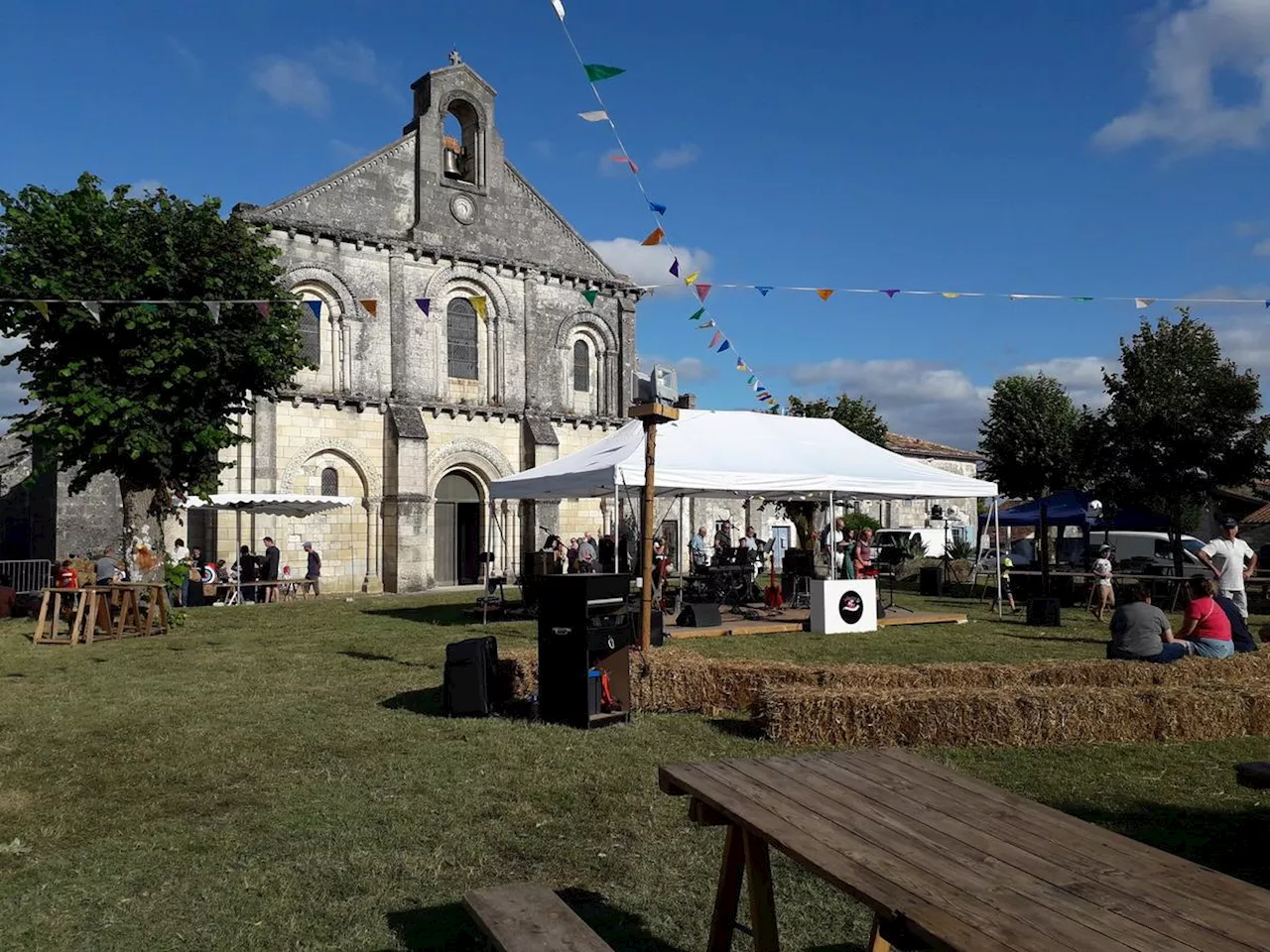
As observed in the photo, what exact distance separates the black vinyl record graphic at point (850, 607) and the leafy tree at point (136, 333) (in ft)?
37.6

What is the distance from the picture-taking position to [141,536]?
745 inches

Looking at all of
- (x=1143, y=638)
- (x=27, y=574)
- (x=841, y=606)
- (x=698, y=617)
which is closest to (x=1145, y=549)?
(x=841, y=606)

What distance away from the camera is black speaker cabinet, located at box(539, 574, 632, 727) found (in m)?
7.59

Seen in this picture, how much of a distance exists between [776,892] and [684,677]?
409 cm

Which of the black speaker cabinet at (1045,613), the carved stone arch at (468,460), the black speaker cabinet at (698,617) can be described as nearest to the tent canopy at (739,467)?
the black speaker cabinet at (698,617)

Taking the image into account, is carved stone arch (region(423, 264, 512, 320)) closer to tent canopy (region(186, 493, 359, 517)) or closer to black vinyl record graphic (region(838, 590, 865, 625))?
tent canopy (region(186, 493, 359, 517))

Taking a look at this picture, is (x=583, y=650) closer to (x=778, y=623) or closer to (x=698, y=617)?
(x=698, y=617)

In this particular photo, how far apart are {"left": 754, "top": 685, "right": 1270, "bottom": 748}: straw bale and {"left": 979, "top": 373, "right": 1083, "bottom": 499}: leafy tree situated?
25365 millimetres

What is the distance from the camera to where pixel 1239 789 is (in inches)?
234

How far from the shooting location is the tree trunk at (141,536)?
18.2 metres

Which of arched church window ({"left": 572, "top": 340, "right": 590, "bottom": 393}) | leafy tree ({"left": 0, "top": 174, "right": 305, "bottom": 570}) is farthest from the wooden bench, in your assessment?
arched church window ({"left": 572, "top": 340, "right": 590, "bottom": 393})


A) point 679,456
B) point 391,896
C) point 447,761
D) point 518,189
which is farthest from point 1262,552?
point 391,896

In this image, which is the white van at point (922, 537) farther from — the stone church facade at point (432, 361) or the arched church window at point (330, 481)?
the arched church window at point (330, 481)

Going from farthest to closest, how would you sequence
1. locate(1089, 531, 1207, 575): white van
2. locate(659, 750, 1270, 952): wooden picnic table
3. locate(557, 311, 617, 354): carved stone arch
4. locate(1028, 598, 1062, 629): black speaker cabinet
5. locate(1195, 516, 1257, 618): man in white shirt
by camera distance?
locate(557, 311, 617, 354): carved stone arch
locate(1089, 531, 1207, 575): white van
locate(1028, 598, 1062, 629): black speaker cabinet
locate(1195, 516, 1257, 618): man in white shirt
locate(659, 750, 1270, 952): wooden picnic table
